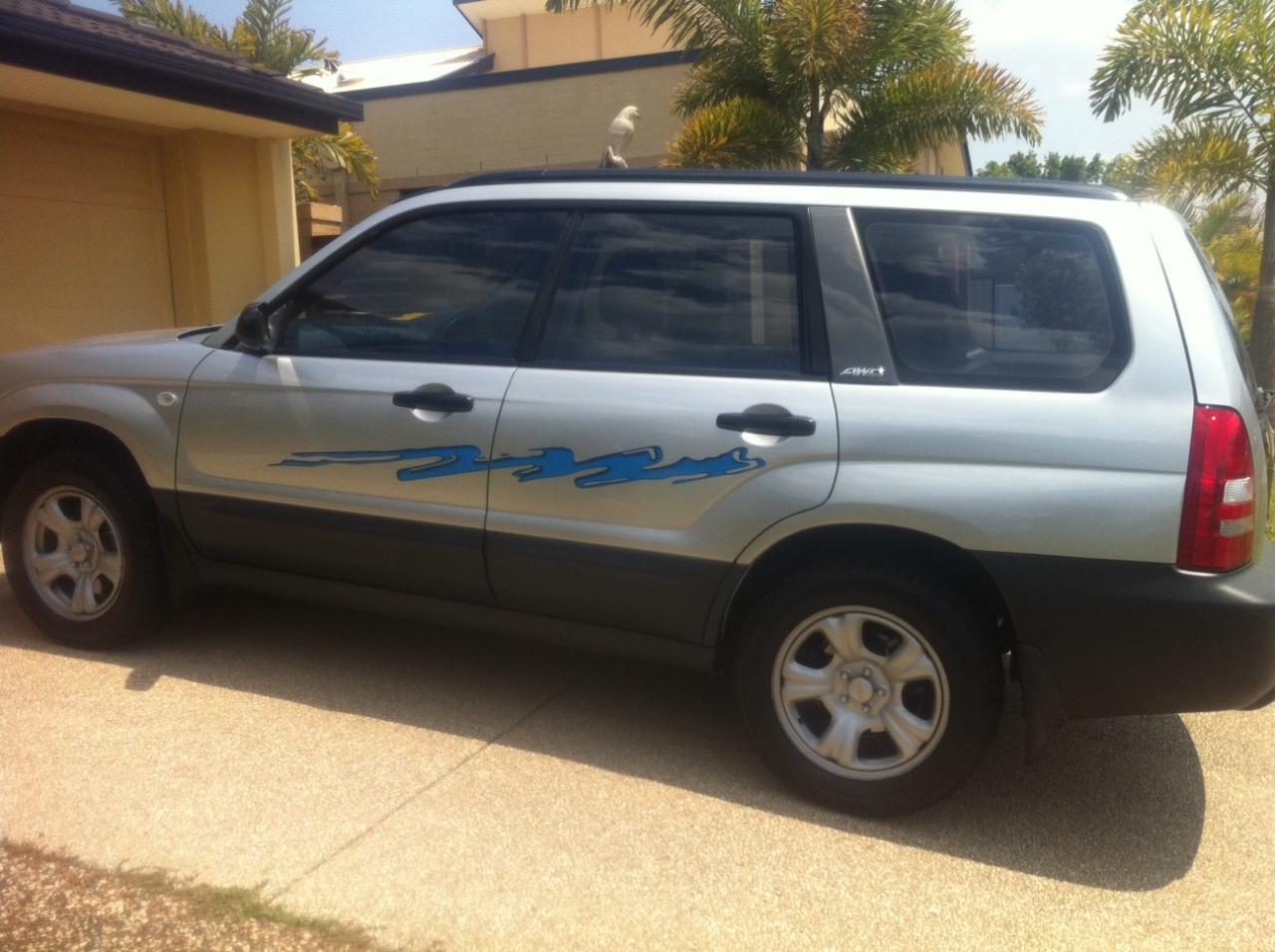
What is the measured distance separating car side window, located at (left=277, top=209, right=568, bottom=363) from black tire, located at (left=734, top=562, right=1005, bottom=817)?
126cm

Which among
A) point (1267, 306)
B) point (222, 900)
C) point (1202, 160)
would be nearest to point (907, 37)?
point (1202, 160)

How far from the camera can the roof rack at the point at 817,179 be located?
10.9ft

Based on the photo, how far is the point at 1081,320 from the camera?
316 cm

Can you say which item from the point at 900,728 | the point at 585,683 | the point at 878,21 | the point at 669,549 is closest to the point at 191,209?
the point at 878,21

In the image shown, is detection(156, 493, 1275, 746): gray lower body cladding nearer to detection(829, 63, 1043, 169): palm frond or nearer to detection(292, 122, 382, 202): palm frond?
detection(829, 63, 1043, 169): palm frond

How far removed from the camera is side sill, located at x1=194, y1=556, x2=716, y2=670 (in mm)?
3633

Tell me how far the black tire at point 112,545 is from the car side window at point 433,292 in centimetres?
89

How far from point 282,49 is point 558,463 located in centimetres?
1540

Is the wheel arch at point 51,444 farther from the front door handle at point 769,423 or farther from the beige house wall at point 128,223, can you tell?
the beige house wall at point 128,223

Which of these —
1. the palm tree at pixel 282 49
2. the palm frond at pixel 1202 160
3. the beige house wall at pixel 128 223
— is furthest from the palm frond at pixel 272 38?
the palm frond at pixel 1202 160

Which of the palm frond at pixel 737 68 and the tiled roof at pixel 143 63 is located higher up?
the palm frond at pixel 737 68

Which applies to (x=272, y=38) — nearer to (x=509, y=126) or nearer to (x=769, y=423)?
(x=509, y=126)

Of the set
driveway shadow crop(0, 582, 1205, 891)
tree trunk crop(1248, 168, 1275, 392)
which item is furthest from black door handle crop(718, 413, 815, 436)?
tree trunk crop(1248, 168, 1275, 392)

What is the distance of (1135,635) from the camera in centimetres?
305
